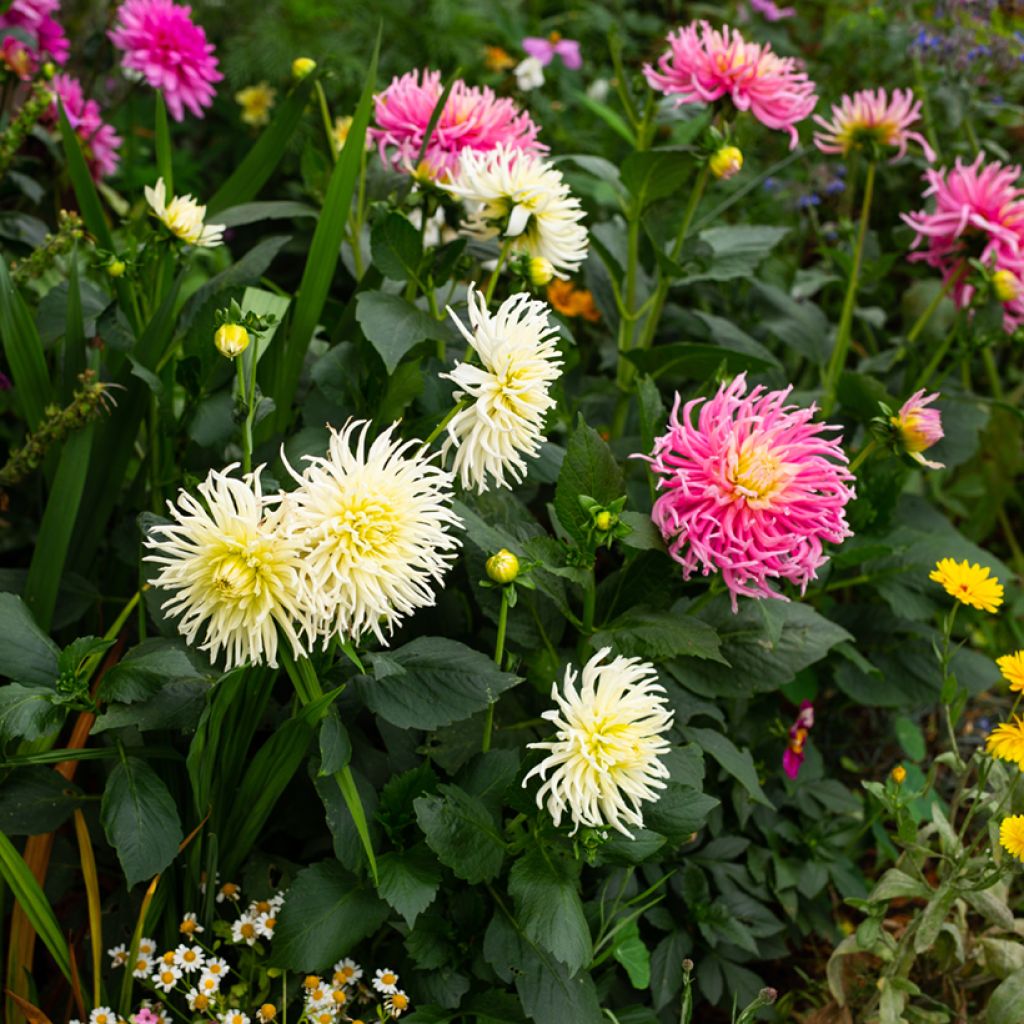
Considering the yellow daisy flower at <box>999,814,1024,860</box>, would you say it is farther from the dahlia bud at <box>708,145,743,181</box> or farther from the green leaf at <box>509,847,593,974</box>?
the dahlia bud at <box>708,145,743,181</box>

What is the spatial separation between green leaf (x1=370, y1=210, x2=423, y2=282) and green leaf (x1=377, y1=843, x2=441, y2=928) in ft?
2.15

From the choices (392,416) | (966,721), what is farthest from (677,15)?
(392,416)

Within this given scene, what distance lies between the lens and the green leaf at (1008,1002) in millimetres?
1271

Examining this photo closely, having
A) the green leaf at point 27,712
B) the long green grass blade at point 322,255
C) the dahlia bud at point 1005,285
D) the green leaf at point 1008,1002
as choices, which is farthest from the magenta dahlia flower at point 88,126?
the green leaf at point 1008,1002

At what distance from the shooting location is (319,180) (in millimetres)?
1648

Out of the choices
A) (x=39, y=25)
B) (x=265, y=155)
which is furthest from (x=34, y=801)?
(x=39, y=25)

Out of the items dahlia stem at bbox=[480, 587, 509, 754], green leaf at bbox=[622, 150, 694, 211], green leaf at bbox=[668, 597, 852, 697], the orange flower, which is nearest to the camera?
dahlia stem at bbox=[480, 587, 509, 754]

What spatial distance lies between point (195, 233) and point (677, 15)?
226 cm

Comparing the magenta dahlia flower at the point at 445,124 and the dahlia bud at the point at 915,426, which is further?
the magenta dahlia flower at the point at 445,124

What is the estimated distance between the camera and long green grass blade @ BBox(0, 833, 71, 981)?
1.13 meters

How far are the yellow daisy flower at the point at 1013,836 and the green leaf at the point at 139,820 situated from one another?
0.84 meters

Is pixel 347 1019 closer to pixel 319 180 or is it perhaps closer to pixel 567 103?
pixel 319 180

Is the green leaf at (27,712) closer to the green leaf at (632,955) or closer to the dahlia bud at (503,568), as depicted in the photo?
the dahlia bud at (503,568)

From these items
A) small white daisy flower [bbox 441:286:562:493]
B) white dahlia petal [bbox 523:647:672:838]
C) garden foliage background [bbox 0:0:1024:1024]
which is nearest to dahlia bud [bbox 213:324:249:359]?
garden foliage background [bbox 0:0:1024:1024]
